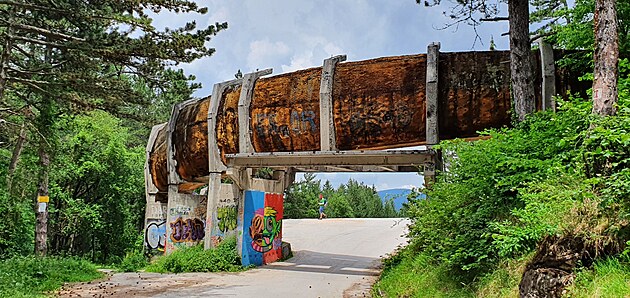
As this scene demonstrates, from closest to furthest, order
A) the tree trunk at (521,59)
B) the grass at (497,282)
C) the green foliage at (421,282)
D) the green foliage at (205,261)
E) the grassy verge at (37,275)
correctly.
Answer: the grass at (497,282), the green foliage at (421,282), the tree trunk at (521,59), the grassy verge at (37,275), the green foliage at (205,261)

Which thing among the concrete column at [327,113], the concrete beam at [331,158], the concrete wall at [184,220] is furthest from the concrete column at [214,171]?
the concrete column at [327,113]

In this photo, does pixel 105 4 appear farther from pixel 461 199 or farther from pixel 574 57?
pixel 574 57

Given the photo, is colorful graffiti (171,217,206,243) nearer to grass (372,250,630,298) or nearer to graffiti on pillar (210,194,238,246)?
graffiti on pillar (210,194,238,246)

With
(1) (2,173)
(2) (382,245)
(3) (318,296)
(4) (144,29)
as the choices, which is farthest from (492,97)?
(1) (2,173)

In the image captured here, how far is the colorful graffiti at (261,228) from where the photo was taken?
17.0m

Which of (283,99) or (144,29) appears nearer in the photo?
(144,29)

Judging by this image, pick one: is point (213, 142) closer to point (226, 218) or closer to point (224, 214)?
point (224, 214)

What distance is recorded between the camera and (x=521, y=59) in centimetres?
995

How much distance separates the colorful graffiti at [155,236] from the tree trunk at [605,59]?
59.6 feet

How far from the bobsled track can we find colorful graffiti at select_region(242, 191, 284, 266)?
3 cm

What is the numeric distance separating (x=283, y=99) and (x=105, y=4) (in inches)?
211

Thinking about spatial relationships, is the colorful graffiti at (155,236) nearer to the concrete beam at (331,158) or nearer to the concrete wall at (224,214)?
the concrete wall at (224,214)

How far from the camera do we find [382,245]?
947 inches

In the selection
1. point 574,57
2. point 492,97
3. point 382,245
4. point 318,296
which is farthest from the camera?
point 382,245
